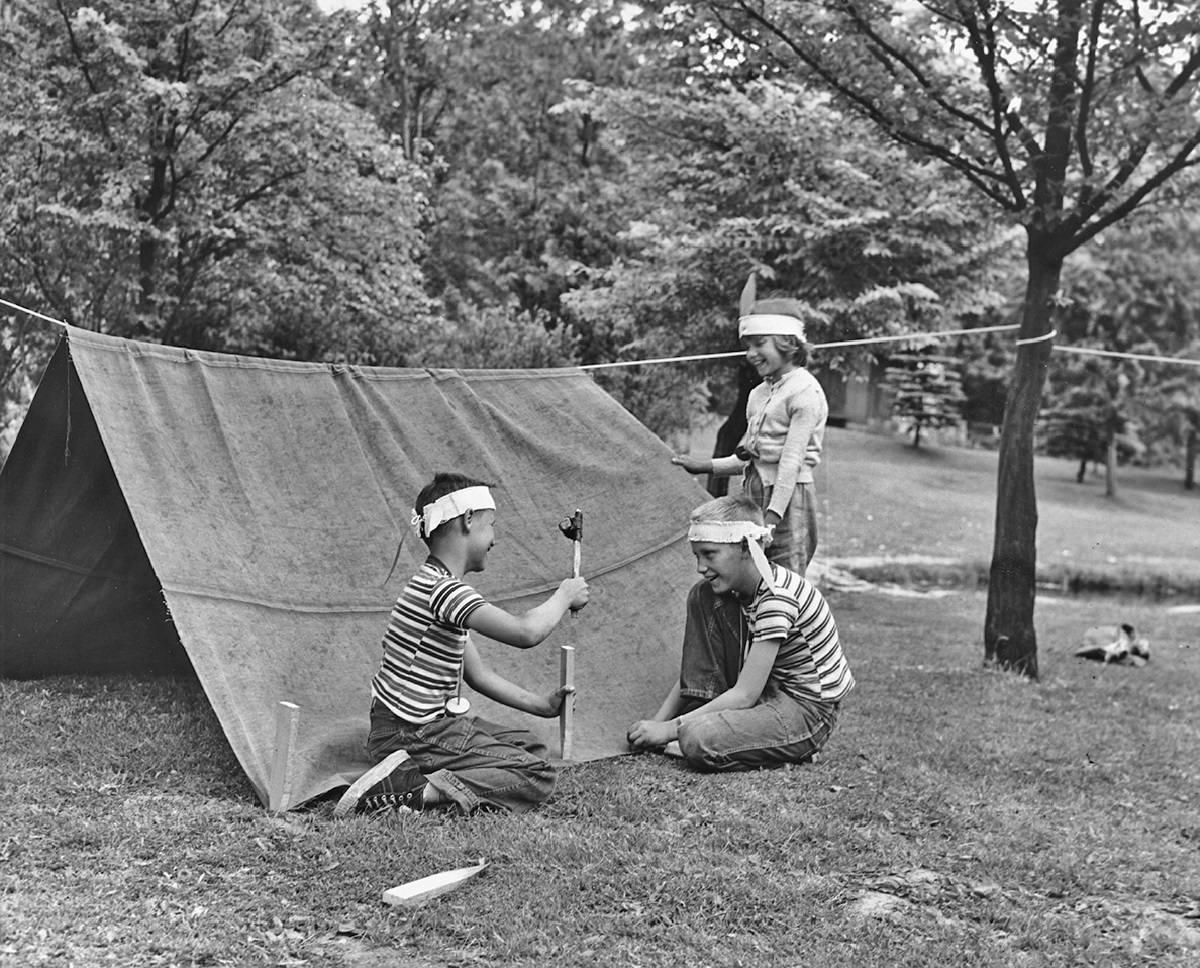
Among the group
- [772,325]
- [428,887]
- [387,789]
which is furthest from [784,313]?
[428,887]

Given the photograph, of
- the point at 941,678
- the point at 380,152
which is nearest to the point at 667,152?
the point at 380,152

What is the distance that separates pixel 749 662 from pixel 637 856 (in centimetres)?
107

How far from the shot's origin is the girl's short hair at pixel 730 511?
14.7 ft

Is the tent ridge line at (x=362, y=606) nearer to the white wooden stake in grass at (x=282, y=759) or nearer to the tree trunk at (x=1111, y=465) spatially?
the white wooden stake in grass at (x=282, y=759)

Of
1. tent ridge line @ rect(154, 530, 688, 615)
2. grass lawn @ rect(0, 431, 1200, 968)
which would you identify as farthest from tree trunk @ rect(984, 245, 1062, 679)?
tent ridge line @ rect(154, 530, 688, 615)

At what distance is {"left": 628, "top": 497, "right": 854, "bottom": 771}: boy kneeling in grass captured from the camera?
4.42 meters

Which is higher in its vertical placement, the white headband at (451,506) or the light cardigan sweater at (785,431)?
the light cardigan sweater at (785,431)

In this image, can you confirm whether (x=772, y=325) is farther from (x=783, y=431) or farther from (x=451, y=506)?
(x=451, y=506)

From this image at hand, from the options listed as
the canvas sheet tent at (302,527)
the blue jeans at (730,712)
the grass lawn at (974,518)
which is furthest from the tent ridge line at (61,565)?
the grass lawn at (974,518)

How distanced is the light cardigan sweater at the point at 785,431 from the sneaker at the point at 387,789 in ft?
6.03

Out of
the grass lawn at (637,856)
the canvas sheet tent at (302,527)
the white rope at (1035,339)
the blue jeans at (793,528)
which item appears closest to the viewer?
the grass lawn at (637,856)

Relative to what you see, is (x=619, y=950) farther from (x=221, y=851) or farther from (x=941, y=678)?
(x=941, y=678)

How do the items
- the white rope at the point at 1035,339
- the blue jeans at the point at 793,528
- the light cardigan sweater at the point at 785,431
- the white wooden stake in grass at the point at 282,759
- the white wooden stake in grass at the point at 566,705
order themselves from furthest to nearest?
the white rope at the point at 1035,339
the blue jeans at the point at 793,528
the light cardigan sweater at the point at 785,431
the white wooden stake in grass at the point at 566,705
the white wooden stake in grass at the point at 282,759

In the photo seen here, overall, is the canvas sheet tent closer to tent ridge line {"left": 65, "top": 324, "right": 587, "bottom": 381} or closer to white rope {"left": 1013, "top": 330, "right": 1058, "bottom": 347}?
tent ridge line {"left": 65, "top": 324, "right": 587, "bottom": 381}
